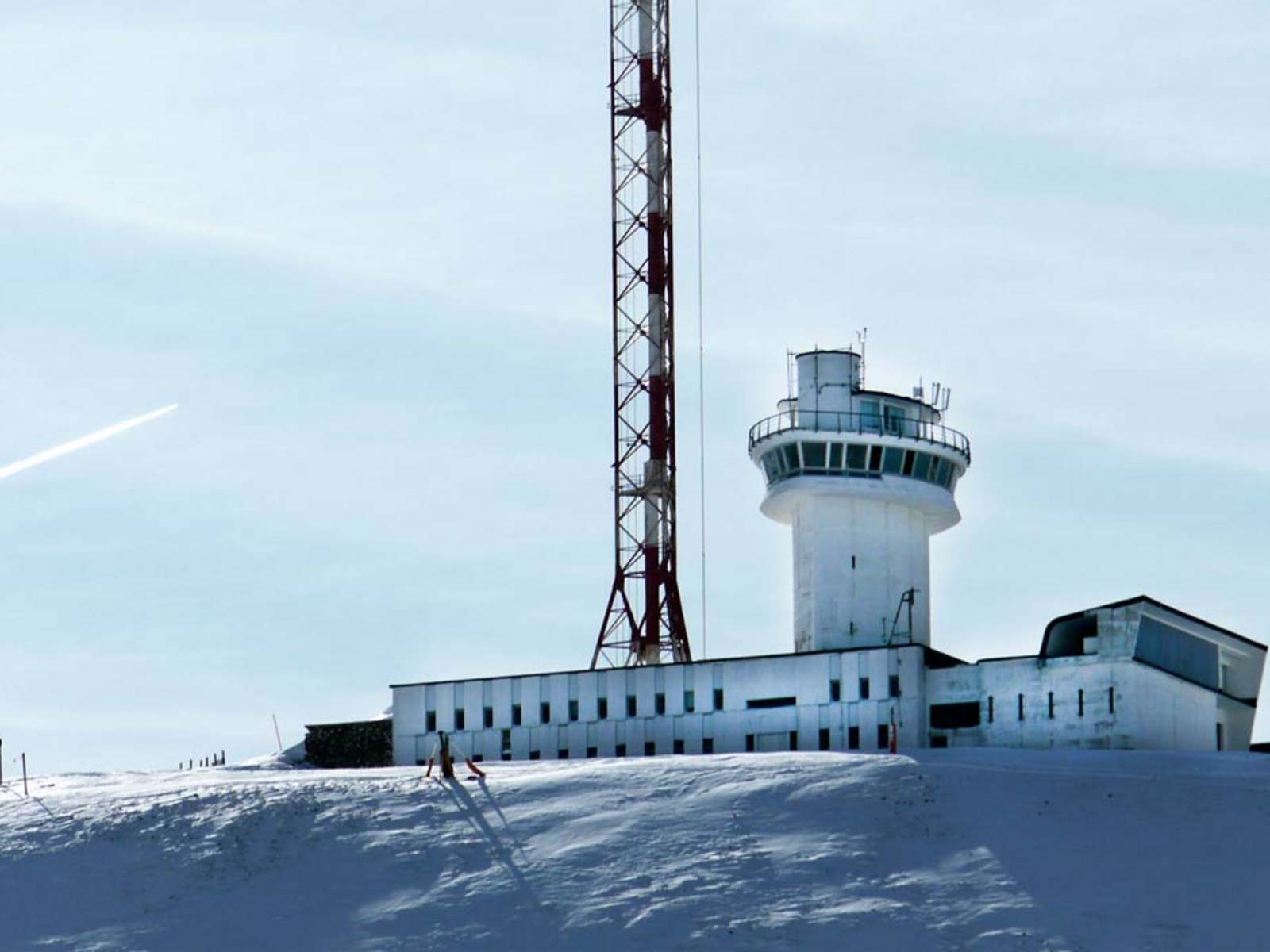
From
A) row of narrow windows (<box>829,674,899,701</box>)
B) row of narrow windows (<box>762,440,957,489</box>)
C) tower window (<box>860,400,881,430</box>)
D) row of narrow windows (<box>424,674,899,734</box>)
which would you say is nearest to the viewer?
row of narrow windows (<box>829,674,899,701</box>)

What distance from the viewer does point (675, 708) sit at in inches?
3393

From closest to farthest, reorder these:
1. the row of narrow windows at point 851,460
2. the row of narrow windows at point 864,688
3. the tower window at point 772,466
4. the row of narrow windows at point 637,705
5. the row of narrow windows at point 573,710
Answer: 1. the row of narrow windows at point 864,688
2. the row of narrow windows at point 637,705
3. the row of narrow windows at point 573,710
4. the row of narrow windows at point 851,460
5. the tower window at point 772,466

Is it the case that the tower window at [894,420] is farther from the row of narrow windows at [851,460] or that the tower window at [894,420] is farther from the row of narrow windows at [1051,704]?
the row of narrow windows at [1051,704]

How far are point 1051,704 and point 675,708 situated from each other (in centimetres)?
1310

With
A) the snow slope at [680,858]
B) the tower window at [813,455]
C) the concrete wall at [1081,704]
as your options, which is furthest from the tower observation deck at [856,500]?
the snow slope at [680,858]

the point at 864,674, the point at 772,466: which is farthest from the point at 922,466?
the point at 864,674

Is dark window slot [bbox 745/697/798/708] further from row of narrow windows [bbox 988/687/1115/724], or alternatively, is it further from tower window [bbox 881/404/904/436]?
tower window [bbox 881/404/904/436]

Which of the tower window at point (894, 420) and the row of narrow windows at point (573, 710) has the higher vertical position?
the tower window at point (894, 420)

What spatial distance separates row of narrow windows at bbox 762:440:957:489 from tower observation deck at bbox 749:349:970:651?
0.03 metres

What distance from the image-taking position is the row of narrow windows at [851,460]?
3570 inches

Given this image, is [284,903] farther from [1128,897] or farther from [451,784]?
[1128,897]

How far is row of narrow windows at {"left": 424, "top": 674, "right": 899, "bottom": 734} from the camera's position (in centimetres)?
8288

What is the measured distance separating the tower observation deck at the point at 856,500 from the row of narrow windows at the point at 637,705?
5649 mm

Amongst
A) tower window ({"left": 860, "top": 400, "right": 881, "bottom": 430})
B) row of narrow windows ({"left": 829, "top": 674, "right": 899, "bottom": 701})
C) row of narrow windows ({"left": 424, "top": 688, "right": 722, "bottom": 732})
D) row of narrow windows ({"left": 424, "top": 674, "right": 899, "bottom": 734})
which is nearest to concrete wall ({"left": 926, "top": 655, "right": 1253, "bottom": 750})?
row of narrow windows ({"left": 829, "top": 674, "right": 899, "bottom": 701})
